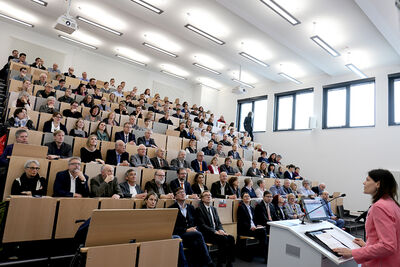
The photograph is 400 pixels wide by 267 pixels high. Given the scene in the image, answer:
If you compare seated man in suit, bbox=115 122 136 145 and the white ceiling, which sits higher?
the white ceiling

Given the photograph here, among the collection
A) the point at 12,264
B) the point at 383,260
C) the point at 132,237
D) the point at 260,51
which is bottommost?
the point at 12,264

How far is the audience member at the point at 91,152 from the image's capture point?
4.33 m

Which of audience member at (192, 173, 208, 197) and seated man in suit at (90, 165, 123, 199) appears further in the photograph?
audience member at (192, 173, 208, 197)

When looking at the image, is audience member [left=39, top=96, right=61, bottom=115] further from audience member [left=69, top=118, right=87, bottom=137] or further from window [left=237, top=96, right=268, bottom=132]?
window [left=237, top=96, right=268, bottom=132]

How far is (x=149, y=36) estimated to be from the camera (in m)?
8.34

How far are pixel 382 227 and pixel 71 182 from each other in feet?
10.3

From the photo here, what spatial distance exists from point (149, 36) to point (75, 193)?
6.22 m

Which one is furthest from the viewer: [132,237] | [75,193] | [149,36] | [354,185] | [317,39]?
[149,36]

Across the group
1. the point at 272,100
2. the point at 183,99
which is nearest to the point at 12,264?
the point at 272,100

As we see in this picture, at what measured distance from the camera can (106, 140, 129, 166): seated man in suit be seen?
4543 mm

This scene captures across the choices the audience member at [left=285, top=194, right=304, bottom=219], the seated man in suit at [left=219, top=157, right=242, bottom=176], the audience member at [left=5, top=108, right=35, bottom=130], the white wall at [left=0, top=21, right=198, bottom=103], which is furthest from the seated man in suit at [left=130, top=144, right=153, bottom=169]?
the white wall at [left=0, top=21, right=198, bottom=103]

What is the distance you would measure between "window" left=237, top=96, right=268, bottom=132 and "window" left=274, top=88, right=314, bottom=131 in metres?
0.61

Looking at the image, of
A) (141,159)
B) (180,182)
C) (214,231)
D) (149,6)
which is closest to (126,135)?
(141,159)

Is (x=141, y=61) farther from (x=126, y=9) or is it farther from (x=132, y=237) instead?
(x=132, y=237)
